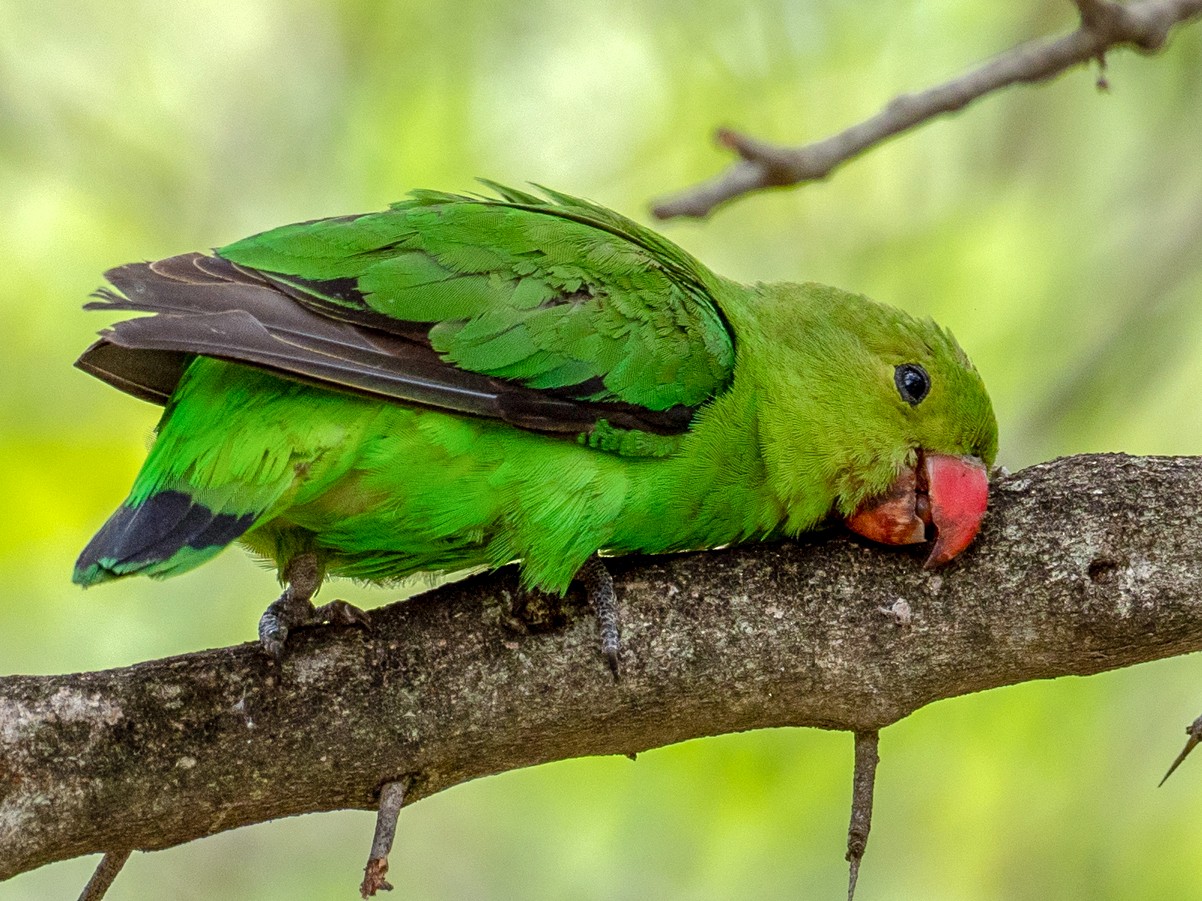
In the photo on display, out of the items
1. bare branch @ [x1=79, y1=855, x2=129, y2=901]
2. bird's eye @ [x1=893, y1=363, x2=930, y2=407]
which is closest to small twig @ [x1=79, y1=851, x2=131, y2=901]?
bare branch @ [x1=79, y1=855, x2=129, y2=901]

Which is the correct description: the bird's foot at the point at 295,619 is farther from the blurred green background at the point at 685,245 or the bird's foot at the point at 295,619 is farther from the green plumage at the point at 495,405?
the blurred green background at the point at 685,245

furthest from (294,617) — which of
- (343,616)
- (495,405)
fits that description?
(495,405)

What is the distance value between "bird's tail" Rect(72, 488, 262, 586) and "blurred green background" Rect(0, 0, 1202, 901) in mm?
2252

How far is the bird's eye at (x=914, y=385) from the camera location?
3975 mm

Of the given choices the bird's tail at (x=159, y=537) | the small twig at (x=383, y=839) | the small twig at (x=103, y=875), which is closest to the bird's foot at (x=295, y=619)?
the bird's tail at (x=159, y=537)

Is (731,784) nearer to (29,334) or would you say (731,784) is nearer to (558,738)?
(558,738)

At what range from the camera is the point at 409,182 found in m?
6.34

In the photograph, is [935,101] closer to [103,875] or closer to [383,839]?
[383,839]

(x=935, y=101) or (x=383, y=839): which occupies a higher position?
(x=935, y=101)

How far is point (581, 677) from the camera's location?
10.1 feet

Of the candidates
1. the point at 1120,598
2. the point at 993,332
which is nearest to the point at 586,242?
the point at 1120,598

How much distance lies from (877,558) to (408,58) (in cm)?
430

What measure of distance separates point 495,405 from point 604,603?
25.3 inches

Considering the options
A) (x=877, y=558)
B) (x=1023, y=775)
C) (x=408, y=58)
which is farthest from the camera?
(x=408, y=58)
